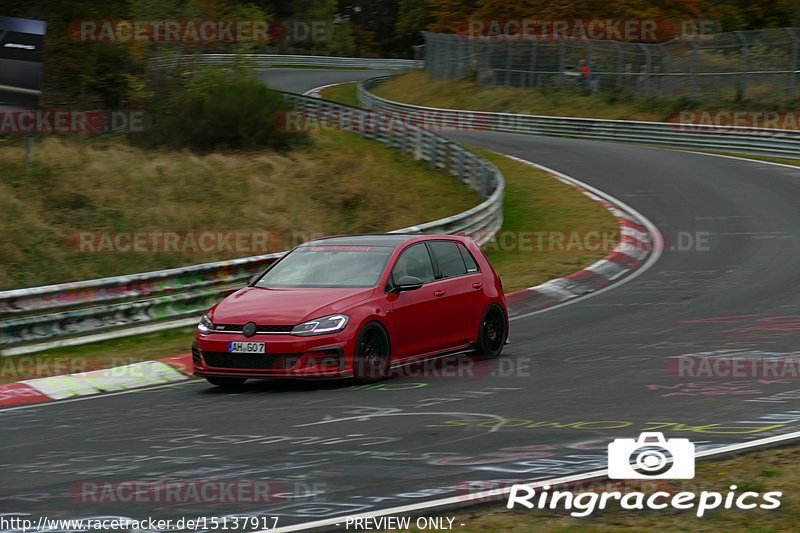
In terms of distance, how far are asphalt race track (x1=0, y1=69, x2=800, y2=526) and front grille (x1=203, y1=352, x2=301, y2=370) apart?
297 mm

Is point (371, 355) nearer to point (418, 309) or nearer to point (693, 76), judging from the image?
point (418, 309)

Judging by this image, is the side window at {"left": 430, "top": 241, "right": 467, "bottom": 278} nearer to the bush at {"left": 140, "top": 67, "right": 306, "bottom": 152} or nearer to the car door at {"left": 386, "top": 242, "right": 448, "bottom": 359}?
the car door at {"left": 386, "top": 242, "right": 448, "bottom": 359}

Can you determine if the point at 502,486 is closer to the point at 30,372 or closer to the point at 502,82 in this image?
the point at 30,372

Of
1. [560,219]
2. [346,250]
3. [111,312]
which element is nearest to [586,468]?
[346,250]

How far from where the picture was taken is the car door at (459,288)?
1096 centimetres

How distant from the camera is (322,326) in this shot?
30.9ft

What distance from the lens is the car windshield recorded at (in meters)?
10.3

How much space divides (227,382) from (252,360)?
2.19 feet

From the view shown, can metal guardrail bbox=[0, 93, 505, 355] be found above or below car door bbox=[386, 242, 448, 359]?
below
